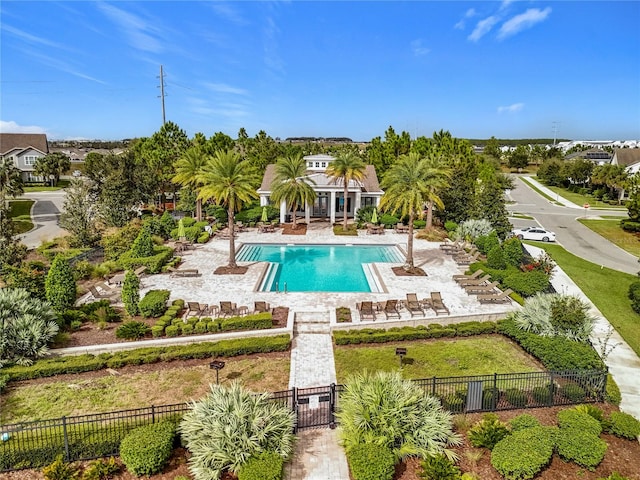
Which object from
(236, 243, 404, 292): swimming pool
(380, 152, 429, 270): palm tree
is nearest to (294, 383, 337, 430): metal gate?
(236, 243, 404, 292): swimming pool

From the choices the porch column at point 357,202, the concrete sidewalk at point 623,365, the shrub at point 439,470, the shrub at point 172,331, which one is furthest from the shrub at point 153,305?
the porch column at point 357,202

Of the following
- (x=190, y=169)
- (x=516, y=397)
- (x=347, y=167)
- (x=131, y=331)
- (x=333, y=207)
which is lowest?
(x=516, y=397)

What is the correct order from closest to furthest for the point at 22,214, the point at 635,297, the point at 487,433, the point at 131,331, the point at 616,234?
the point at 487,433
the point at 131,331
the point at 635,297
the point at 616,234
the point at 22,214

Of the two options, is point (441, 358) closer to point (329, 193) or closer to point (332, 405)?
point (332, 405)

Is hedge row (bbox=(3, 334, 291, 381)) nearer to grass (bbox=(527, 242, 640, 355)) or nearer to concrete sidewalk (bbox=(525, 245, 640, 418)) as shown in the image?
concrete sidewalk (bbox=(525, 245, 640, 418))

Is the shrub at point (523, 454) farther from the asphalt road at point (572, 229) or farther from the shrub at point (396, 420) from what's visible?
the asphalt road at point (572, 229)

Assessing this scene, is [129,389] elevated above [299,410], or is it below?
below

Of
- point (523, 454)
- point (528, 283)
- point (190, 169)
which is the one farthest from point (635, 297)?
point (190, 169)

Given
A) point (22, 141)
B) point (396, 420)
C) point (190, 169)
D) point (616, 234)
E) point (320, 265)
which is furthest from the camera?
point (22, 141)

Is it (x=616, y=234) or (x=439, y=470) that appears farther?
(x=616, y=234)
